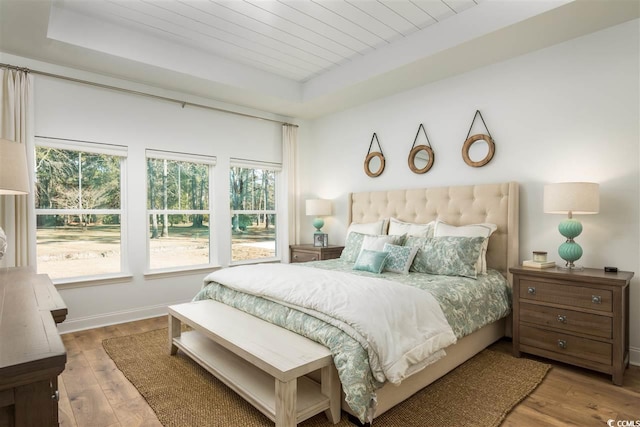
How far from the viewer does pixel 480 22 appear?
296 centimetres

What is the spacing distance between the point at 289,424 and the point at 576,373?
220cm

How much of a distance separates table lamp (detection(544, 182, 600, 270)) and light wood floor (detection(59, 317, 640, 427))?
842 millimetres

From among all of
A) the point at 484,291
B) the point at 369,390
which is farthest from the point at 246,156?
the point at 369,390

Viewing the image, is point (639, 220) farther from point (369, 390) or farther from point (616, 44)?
point (369, 390)

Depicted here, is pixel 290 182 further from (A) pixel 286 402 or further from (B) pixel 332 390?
(A) pixel 286 402

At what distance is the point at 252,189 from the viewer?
16.8 feet

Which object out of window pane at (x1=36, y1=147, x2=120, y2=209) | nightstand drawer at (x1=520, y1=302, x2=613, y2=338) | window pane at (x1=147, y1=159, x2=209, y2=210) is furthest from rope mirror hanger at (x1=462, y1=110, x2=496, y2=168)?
window pane at (x1=36, y1=147, x2=120, y2=209)

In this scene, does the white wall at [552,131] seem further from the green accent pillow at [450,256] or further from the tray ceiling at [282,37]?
the green accent pillow at [450,256]

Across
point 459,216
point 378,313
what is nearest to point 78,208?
point 378,313

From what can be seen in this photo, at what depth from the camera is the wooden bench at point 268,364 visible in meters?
1.80

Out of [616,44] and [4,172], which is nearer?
[4,172]

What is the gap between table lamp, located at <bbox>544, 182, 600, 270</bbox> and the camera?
2691 mm

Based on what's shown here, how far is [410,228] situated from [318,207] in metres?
1.55

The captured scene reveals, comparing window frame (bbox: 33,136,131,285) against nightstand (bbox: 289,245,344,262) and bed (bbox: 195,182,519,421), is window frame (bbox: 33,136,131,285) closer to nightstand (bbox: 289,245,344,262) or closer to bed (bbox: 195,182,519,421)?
bed (bbox: 195,182,519,421)
